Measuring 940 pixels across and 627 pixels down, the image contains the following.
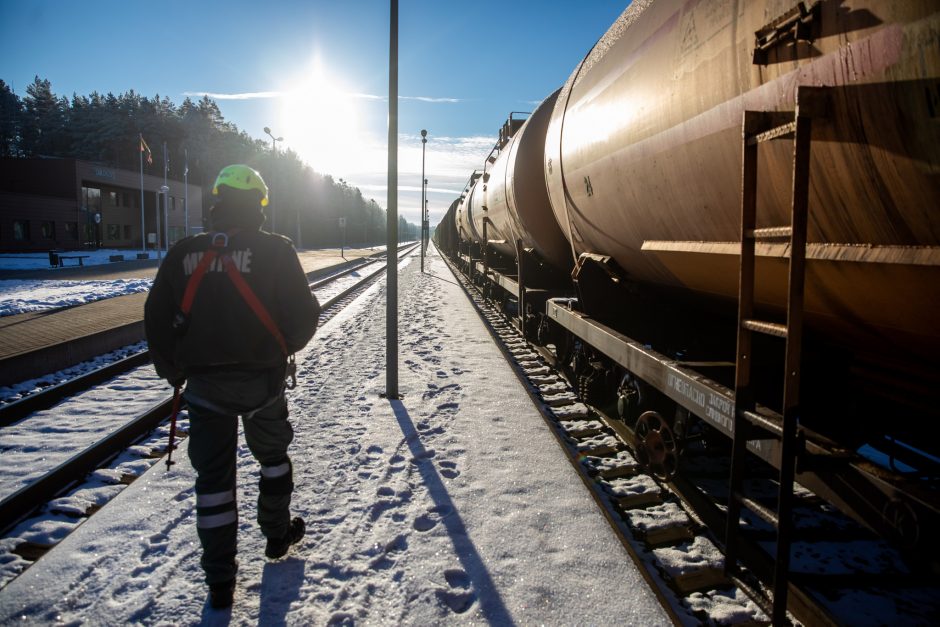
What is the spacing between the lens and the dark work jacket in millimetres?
2736

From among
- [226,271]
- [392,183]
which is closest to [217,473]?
[226,271]

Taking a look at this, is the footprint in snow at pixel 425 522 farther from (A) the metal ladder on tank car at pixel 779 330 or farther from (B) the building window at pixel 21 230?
(B) the building window at pixel 21 230

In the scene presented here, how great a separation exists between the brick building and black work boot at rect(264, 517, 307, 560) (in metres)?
37.7

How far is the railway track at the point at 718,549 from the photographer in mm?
2711

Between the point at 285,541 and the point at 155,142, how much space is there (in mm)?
85330

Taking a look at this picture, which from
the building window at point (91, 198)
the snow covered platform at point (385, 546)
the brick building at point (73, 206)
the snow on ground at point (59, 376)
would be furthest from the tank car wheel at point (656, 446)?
the building window at point (91, 198)

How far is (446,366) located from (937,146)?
640 cm

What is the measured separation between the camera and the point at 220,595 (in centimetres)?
273

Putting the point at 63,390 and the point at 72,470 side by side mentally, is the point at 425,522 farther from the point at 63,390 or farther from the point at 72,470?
the point at 63,390

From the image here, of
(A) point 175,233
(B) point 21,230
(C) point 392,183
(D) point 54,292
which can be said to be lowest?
(D) point 54,292

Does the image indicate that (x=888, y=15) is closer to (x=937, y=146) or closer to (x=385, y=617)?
(x=937, y=146)

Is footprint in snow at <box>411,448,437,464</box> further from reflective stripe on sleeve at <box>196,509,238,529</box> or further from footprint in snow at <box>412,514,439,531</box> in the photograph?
reflective stripe on sleeve at <box>196,509,238,529</box>

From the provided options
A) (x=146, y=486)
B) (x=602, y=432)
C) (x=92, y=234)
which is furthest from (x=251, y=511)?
(x=92, y=234)

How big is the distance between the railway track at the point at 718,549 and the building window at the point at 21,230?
1898 inches
